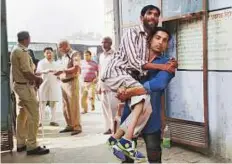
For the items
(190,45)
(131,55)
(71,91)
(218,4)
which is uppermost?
(218,4)

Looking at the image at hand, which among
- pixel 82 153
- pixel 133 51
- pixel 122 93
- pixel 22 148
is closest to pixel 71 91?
pixel 22 148

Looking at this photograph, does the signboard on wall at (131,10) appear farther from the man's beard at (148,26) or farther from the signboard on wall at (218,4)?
the man's beard at (148,26)

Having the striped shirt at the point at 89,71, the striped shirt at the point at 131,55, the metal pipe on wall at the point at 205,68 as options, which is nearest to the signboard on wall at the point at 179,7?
the metal pipe on wall at the point at 205,68

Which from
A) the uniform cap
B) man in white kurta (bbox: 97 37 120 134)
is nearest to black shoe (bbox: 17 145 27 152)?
man in white kurta (bbox: 97 37 120 134)

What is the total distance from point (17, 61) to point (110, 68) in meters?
2.15

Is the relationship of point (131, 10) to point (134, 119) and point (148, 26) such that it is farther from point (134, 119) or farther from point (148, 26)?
point (134, 119)

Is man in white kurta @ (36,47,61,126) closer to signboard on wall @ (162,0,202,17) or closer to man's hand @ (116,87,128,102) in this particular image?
signboard on wall @ (162,0,202,17)

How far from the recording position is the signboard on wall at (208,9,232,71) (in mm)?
3824

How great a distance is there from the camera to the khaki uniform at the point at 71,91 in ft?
19.7

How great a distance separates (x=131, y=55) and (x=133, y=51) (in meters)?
0.03

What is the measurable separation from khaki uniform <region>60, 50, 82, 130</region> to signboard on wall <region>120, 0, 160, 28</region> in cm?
106

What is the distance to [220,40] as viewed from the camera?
394 centimetres

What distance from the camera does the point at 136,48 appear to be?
2676 millimetres

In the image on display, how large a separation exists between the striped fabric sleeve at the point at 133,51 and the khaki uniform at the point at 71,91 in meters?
3.31
